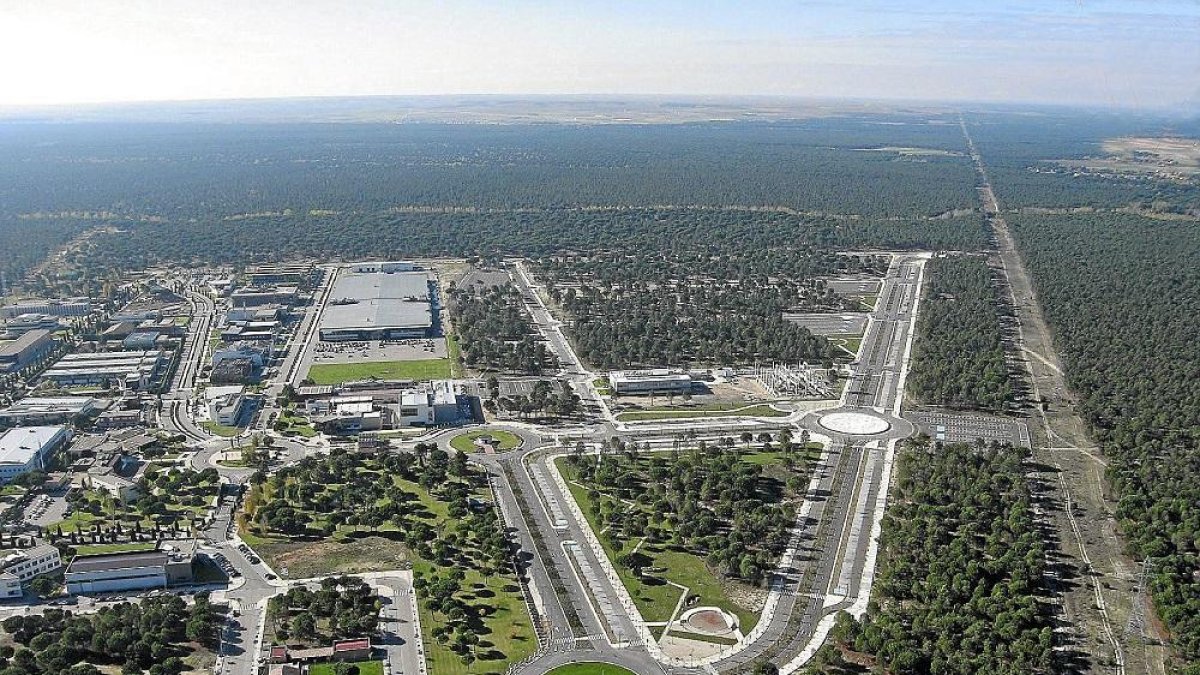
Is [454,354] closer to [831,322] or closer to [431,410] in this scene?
[431,410]

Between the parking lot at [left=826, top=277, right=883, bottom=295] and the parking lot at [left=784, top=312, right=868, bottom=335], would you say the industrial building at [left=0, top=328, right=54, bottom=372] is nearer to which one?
the parking lot at [left=784, top=312, right=868, bottom=335]

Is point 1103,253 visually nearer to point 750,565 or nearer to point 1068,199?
point 1068,199

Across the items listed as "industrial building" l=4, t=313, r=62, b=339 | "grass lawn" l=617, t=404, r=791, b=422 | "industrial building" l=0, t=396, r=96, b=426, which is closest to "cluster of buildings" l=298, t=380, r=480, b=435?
"grass lawn" l=617, t=404, r=791, b=422

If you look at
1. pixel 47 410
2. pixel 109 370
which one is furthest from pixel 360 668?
pixel 109 370

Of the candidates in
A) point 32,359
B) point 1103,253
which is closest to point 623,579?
point 32,359

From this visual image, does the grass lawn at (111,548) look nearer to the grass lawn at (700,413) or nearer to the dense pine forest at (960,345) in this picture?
the grass lawn at (700,413)

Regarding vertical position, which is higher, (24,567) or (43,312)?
(43,312)
